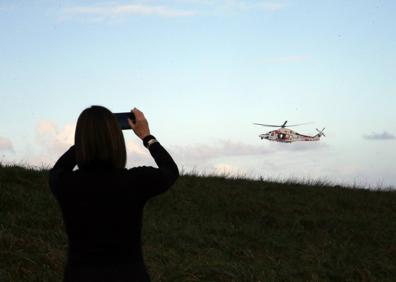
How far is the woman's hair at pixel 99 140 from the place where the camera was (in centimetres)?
299

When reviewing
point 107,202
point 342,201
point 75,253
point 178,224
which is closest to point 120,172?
point 107,202

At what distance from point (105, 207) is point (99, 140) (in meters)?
0.38

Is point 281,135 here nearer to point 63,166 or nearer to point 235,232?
point 235,232

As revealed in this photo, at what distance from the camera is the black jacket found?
307 centimetres

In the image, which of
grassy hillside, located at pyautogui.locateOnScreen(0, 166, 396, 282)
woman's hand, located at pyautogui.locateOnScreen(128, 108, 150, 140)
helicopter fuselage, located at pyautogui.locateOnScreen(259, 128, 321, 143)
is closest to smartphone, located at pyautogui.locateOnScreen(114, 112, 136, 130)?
woman's hand, located at pyautogui.locateOnScreen(128, 108, 150, 140)

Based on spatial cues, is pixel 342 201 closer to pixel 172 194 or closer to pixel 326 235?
pixel 326 235

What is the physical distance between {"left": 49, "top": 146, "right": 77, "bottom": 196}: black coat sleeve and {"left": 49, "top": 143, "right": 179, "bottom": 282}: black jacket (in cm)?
12

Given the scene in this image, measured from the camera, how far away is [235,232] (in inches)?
496

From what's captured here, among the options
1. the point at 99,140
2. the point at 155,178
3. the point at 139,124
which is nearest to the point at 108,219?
the point at 155,178

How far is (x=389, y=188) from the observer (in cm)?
2047

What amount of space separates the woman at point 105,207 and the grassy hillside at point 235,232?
16.9 feet

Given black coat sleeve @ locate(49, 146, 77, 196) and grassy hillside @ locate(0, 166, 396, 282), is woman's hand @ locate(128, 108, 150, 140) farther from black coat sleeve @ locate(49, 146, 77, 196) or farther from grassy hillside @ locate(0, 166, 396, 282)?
grassy hillside @ locate(0, 166, 396, 282)

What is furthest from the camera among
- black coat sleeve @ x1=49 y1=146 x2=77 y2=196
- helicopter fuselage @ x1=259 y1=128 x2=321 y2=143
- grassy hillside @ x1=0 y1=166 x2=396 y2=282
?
helicopter fuselage @ x1=259 y1=128 x2=321 y2=143

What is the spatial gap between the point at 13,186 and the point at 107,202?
11.5 meters
